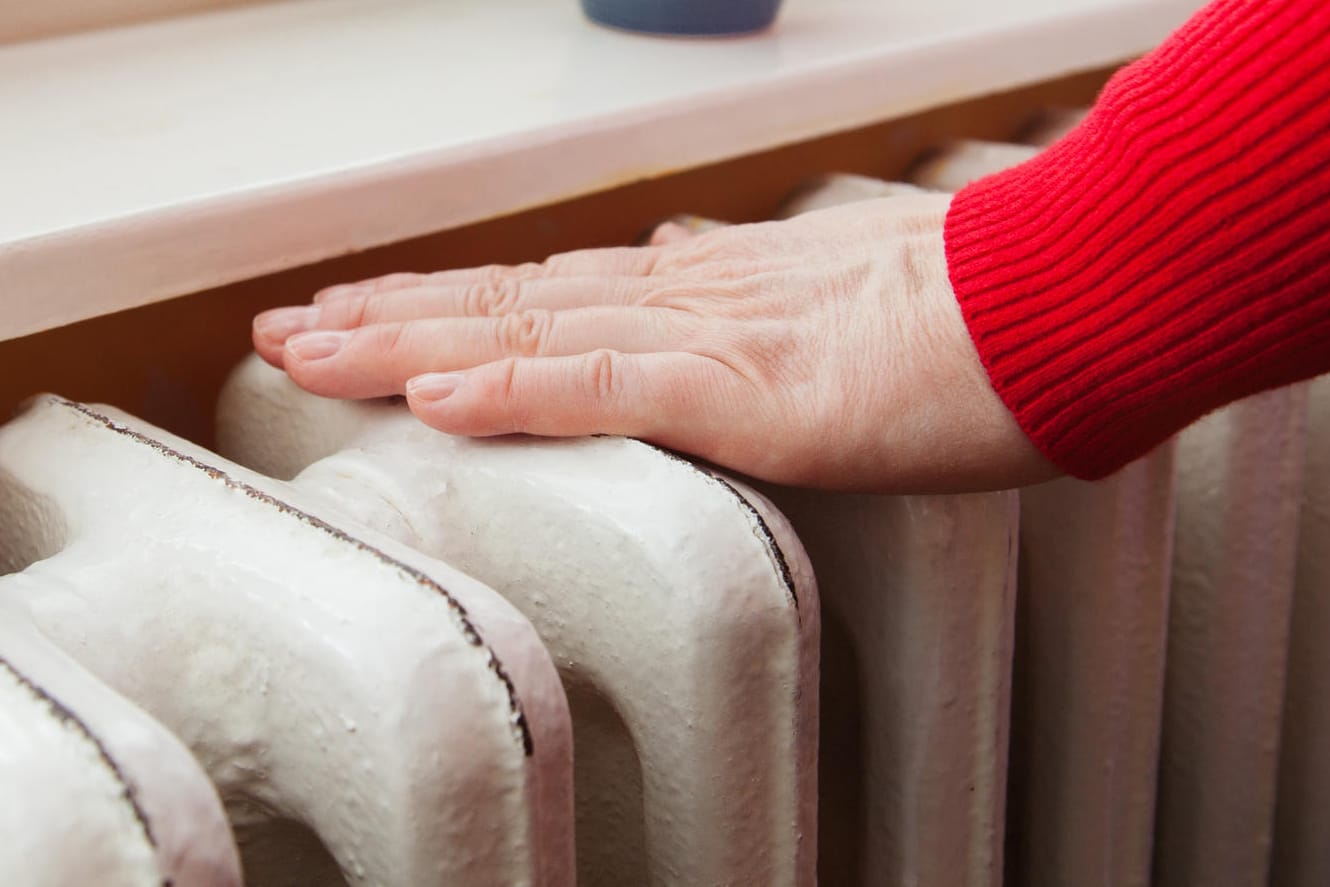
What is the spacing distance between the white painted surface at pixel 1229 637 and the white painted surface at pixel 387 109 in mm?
238

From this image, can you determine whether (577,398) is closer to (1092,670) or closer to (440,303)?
(440,303)

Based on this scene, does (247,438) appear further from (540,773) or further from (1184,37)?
(1184,37)

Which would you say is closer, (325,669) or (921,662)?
(325,669)

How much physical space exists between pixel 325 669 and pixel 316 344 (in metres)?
0.17

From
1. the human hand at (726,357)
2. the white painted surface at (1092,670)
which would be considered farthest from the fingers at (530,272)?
the white painted surface at (1092,670)

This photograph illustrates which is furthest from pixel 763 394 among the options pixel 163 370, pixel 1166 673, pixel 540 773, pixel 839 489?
pixel 1166 673

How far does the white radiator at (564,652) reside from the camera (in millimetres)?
365

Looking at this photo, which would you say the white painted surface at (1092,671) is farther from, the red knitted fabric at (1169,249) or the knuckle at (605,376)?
the knuckle at (605,376)

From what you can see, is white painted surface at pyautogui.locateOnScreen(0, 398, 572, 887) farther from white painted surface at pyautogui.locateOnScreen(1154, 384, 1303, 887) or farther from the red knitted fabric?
white painted surface at pyautogui.locateOnScreen(1154, 384, 1303, 887)

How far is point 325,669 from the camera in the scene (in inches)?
14.7

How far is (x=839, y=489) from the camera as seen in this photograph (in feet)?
1.62

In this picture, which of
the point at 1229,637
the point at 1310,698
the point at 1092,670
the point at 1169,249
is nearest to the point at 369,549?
the point at 1169,249

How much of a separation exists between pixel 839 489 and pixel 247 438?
0.25 meters

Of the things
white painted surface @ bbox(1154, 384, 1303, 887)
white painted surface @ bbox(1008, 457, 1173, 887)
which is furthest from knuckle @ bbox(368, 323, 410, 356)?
white painted surface @ bbox(1154, 384, 1303, 887)
